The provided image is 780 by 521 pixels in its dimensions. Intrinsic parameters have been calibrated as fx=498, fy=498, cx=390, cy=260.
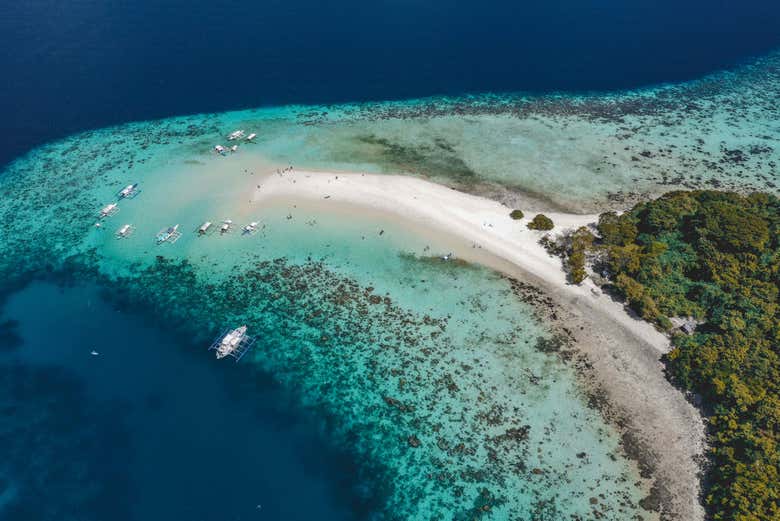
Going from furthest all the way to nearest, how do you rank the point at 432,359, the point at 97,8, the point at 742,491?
the point at 97,8 → the point at 432,359 → the point at 742,491

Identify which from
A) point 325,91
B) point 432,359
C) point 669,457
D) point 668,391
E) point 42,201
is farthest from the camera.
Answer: point 325,91

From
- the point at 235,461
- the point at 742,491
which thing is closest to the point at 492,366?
the point at 742,491

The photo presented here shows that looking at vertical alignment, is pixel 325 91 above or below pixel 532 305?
above

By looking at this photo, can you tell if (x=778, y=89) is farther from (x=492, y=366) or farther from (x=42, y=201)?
(x=42, y=201)

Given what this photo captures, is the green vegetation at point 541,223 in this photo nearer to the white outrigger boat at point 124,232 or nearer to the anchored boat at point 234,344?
the anchored boat at point 234,344

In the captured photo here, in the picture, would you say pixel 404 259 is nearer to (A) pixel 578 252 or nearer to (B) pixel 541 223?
(B) pixel 541 223
